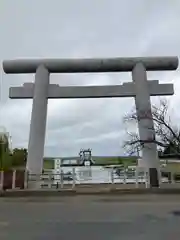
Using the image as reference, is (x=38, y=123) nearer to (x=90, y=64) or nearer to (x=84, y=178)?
(x=84, y=178)

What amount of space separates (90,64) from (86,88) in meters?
A: 1.84

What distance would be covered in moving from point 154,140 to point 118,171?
3374 mm

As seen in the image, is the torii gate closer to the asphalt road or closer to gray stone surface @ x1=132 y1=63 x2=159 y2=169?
gray stone surface @ x1=132 y1=63 x2=159 y2=169

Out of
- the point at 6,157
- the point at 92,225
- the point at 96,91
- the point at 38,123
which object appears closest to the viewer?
the point at 92,225

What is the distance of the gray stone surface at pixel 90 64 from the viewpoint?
30.6 m

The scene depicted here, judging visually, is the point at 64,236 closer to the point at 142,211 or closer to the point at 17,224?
the point at 17,224

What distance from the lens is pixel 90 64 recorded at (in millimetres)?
30609

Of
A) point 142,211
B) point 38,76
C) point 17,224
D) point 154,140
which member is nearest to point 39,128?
point 38,76

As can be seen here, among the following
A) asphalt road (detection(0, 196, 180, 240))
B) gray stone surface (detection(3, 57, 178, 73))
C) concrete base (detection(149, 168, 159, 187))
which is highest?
gray stone surface (detection(3, 57, 178, 73))

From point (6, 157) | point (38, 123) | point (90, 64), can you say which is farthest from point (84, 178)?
point (6, 157)

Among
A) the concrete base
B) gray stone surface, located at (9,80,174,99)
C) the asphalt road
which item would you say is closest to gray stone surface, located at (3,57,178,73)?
gray stone surface, located at (9,80,174,99)

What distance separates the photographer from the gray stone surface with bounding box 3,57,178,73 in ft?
101

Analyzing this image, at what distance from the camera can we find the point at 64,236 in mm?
8383

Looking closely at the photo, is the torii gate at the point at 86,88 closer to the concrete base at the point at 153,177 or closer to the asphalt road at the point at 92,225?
the concrete base at the point at 153,177
